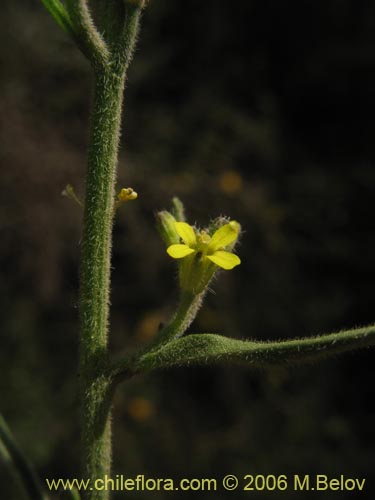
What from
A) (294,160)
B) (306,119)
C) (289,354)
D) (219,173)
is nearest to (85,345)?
(289,354)

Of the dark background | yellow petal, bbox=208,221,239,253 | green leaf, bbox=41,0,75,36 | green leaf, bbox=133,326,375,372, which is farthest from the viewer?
the dark background

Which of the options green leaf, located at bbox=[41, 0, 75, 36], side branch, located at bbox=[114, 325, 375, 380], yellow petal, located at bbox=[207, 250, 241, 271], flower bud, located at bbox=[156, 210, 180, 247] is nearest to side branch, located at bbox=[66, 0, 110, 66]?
green leaf, located at bbox=[41, 0, 75, 36]

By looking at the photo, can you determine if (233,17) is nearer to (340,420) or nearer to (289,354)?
(340,420)

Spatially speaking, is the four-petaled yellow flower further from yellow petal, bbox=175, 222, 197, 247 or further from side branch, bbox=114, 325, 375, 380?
side branch, bbox=114, 325, 375, 380

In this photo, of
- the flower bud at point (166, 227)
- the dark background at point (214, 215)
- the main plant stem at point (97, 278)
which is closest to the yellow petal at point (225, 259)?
the flower bud at point (166, 227)

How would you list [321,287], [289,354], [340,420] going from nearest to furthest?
1. [289,354]
2. [340,420]
3. [321,287]

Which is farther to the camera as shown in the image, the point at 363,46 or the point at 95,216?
the point at 363,46

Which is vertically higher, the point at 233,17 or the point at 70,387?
the point at 233,17
